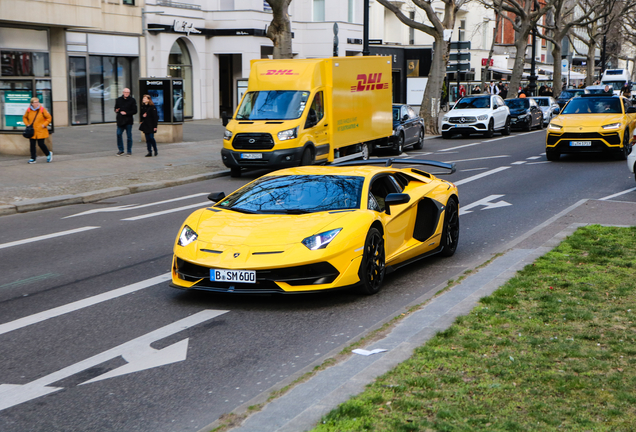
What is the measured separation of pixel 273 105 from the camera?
64.7 feet

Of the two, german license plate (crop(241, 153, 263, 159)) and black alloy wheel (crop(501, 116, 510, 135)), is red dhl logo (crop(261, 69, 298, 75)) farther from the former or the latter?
black alloy wheel (crop(501, 116, 510, 135))

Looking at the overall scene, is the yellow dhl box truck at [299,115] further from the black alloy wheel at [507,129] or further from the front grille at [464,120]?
the black alloy wheel at [507,129]

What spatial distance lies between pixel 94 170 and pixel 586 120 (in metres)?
12.6

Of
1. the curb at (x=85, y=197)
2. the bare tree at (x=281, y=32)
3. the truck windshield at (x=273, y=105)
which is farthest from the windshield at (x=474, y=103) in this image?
the curb at (x=85, y=197)

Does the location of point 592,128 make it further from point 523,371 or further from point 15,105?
point 523,371

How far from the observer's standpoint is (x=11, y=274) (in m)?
8.81

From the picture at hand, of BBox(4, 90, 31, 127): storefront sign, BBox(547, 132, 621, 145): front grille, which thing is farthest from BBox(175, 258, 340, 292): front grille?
BBox(4, 90, 31, 127): storefront sign

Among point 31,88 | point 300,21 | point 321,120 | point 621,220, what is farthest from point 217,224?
point 300,21

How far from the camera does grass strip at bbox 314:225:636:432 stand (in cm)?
419

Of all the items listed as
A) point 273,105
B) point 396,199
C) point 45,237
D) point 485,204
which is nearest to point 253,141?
point 273,105

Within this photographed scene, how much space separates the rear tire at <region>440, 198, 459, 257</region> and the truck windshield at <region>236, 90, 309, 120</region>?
1000 centimetres

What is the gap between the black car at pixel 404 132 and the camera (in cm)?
2523

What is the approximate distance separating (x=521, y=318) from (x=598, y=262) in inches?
99.4

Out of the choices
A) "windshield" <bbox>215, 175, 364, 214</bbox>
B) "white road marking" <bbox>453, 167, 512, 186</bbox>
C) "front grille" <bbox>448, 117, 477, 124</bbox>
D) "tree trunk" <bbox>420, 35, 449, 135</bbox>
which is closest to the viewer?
"windshield" <bbox>215, 175, 364, 214</bbox>
